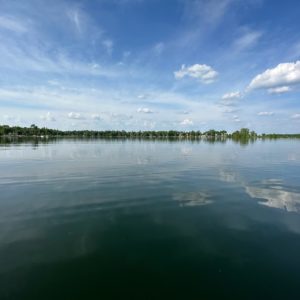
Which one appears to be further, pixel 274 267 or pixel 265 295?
pixel 274 267

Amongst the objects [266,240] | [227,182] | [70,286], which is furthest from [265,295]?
[227,182]

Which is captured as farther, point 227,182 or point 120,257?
point 227,182

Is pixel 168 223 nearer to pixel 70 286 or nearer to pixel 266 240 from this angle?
pixel 266 240

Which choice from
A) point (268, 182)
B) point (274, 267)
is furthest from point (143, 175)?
point (274, 267)

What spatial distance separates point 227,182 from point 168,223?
37.0 feet

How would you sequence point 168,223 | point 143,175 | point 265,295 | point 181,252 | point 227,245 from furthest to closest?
point 143,175 → point 168,223 → point 227,245 → point 181,252 → point 265,295

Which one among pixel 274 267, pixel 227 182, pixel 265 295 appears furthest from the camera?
pixel 227 182

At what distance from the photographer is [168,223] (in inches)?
468

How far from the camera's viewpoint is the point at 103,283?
7.29m

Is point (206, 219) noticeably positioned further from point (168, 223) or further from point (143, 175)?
point (143, 175)

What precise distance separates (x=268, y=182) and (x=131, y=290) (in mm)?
18247

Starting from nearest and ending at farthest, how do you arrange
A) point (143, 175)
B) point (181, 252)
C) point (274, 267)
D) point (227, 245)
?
point (274, 267), point (181, 252), point (227, 245), point (143, 175)

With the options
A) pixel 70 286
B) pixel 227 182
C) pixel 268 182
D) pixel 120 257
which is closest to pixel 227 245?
pixel 120 257

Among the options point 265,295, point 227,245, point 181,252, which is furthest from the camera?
point 227,245
